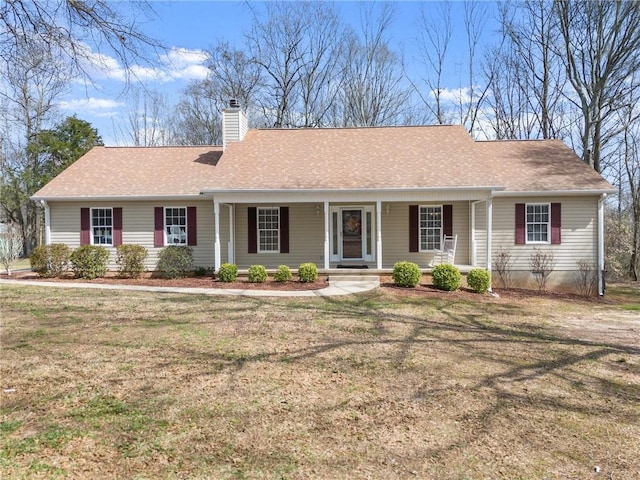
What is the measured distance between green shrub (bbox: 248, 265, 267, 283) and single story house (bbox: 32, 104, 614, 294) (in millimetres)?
1330

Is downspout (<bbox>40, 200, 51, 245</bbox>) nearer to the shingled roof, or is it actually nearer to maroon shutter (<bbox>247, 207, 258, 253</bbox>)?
the shingled roof

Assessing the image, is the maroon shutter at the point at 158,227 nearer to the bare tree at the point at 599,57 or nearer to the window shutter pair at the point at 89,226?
the window shutter pair at the point at 89,226

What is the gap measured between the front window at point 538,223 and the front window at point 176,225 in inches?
437

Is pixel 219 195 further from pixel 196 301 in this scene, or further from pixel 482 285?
pixel 482 285

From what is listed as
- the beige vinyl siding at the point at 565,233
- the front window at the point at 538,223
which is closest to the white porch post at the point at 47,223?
the beige vinyl siding at the point at 565,233

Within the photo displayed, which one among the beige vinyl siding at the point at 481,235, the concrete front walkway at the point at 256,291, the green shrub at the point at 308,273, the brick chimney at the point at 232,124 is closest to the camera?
the concrete front walkway at the point at 256,291

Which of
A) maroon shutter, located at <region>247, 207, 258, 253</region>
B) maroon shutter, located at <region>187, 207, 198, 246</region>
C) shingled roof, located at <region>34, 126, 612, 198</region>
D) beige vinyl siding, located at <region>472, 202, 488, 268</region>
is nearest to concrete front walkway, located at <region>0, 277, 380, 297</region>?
maroon shutter, located at <region>187, 207, 198, 246</region>

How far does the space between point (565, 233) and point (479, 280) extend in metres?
4.17

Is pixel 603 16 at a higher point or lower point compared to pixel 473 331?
higher

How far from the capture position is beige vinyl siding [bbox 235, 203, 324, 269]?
49.0 ft

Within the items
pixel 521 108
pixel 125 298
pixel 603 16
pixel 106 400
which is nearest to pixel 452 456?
pixel 106 400

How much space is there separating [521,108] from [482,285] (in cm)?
1963

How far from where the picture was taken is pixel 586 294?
47.1 feet

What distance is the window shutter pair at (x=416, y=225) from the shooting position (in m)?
14.7
